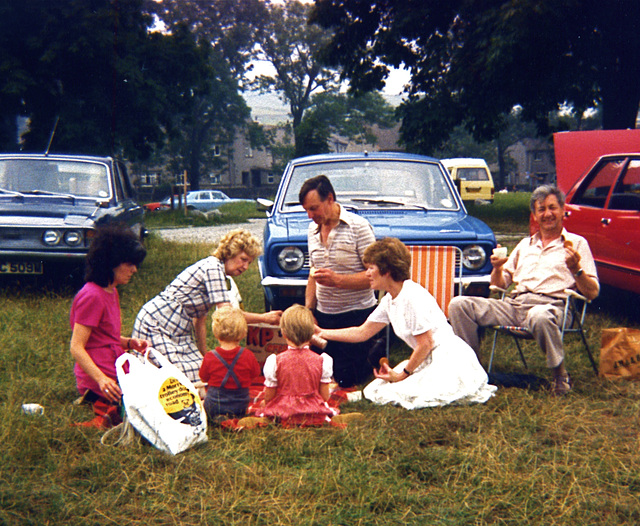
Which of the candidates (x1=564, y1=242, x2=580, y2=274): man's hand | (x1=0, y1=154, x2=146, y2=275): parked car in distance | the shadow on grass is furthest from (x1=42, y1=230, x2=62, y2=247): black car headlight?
the shadow on grass

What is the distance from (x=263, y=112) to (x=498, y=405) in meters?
82.0

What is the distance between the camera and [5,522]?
9.13 ft

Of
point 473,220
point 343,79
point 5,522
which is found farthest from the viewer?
point 343,79

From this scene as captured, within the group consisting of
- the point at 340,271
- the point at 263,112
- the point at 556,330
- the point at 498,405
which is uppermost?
the point at 263,112

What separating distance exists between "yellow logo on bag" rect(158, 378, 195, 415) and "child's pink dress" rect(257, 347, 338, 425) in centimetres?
54

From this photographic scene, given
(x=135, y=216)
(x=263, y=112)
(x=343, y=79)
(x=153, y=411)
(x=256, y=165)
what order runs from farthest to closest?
(x=263, y=112), (x=256, y=165), (x=343, y=79), (x=135, y=216), (x=153, y=411)

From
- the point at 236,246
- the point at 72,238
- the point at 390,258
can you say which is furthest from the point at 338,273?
the point at 72,238

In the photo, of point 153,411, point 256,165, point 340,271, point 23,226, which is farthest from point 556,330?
point 256,165

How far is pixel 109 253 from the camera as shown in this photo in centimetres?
395

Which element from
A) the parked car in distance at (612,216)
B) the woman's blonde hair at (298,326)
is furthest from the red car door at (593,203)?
the woman's blonde hair at (298,326)

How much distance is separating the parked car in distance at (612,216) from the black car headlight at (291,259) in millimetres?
3066

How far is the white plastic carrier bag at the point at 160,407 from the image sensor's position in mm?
3465

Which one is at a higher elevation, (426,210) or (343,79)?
(343,79)

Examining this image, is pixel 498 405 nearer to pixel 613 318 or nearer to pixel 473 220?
pixel 473 220
